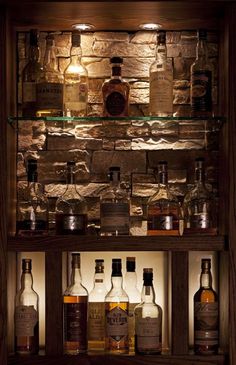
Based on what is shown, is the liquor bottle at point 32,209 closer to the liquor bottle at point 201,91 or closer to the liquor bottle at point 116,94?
the liquor bottle at point 116,94

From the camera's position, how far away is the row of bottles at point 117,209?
247cm

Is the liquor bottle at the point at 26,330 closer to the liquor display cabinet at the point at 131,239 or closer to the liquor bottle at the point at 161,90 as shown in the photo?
the liquor display cabinet at the point at 131,239

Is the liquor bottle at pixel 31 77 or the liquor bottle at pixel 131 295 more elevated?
the liquor bottle at pixel 31 77

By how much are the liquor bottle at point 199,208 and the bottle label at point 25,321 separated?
1.83 feet

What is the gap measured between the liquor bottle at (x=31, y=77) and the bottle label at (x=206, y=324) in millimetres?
830

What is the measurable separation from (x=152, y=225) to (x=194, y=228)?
0.45ft

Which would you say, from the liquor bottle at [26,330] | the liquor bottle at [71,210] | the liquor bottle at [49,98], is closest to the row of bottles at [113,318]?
the liquor bottle at [26,330]

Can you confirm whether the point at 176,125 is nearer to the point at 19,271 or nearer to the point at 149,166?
the point at 149,166

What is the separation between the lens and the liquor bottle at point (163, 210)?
2.47 meters

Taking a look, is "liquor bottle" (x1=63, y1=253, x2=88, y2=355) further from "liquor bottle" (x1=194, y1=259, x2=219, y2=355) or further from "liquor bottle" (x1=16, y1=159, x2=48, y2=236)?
"liquor bottle" (x1=194, y1=259, x2=219, y2=355)

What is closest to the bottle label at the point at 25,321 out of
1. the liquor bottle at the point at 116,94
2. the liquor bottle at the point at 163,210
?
the liquor bottle at the point at 163,210

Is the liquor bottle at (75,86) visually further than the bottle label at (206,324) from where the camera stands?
Yes

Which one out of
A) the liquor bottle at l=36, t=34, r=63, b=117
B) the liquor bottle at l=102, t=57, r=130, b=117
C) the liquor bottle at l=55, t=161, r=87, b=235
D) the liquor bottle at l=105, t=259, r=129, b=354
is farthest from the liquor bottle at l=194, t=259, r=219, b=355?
the liquor bottle at l=36, t=34, r=63, b=117

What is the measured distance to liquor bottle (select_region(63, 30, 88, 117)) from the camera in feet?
8.43
